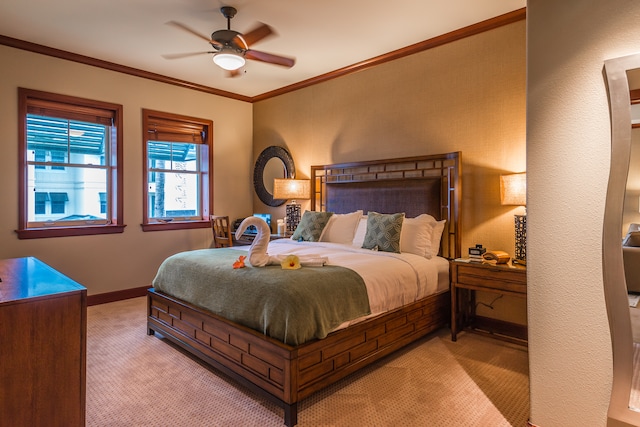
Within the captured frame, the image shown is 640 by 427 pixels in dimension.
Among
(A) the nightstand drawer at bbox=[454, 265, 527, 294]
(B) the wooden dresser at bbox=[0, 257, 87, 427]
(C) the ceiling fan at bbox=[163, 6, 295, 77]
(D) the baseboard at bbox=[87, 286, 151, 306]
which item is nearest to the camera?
(B) the wooden dresser at bbox=[0, 257, 87, 427]

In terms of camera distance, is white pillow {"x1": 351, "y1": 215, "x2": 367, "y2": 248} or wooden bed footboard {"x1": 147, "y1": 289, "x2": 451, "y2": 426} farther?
white pillow {"x1": 351, "y1": 215, "x2": 367, "y2": 248}

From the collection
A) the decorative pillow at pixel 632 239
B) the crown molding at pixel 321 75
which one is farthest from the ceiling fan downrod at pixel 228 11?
the decorative pillow at pixel 632 239

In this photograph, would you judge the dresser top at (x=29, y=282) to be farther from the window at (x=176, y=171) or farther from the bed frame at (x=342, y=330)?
the window at (x=176, y=171)

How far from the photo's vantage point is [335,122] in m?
4.89

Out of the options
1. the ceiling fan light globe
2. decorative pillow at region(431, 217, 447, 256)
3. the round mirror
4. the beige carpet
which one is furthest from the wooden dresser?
the round mirror

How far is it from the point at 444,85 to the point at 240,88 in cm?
308

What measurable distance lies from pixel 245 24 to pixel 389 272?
2.66 meters

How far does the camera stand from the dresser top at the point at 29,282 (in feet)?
4.75

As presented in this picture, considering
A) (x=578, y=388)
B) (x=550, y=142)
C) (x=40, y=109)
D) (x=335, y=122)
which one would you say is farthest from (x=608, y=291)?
(x=40, y=109)

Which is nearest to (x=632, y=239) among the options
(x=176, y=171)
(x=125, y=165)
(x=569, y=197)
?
(x=569, y=197)

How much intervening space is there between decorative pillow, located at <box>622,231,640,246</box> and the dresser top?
2.34 m

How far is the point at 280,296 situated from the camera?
2201 mm

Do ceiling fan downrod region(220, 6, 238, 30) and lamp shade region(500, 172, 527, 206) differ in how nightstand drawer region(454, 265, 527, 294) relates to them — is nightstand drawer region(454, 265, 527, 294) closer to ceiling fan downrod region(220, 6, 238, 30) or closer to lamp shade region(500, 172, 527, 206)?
lamp shade region(500, 172, 527, 206)

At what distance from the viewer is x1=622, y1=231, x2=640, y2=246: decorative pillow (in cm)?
162
